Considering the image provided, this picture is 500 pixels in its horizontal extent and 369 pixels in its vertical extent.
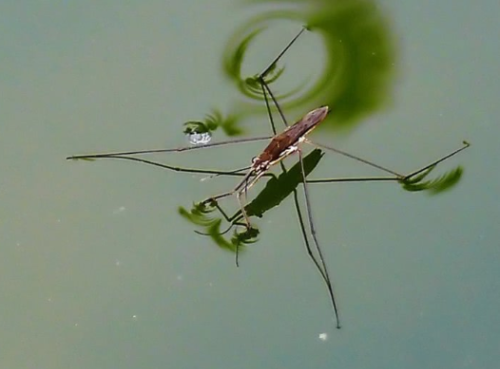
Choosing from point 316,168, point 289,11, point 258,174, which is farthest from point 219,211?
point 289,11

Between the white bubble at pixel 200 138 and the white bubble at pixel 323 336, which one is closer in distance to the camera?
the white bubble at pixel 323 336

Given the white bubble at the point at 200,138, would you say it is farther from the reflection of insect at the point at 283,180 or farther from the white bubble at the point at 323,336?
the white bubble at the point at 323,336

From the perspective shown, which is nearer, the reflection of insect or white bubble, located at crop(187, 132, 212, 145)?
the reflection of insect

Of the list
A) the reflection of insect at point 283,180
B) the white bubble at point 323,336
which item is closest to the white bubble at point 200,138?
the reflection of insect at point 283,180

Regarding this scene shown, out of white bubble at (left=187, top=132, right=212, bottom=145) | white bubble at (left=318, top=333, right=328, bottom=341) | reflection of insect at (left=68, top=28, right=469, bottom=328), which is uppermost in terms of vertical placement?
white bubble at (left=187, top=132, right=212, bottom=145)

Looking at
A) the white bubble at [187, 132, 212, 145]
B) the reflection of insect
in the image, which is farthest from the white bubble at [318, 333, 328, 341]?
the white bubble at [187, 132, 212, 145]

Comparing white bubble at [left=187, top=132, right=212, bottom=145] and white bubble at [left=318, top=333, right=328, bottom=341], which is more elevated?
white bubble at [left=187, top=132, right=212, bottom=145]

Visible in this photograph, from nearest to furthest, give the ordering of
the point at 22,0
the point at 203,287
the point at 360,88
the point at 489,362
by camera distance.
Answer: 1. the point at 489,362
2. the point at 203,287
3. the point at 360,88
4. the point at 22,0

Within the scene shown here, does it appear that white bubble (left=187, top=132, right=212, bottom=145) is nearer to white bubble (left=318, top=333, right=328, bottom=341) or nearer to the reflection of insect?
the reflection of insect

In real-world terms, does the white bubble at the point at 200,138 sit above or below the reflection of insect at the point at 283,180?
above

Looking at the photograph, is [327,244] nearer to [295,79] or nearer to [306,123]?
[306,123]

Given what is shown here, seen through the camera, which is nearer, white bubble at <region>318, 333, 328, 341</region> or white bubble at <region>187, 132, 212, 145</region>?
white bubble at <region>318, 333, 328, 341</region>
